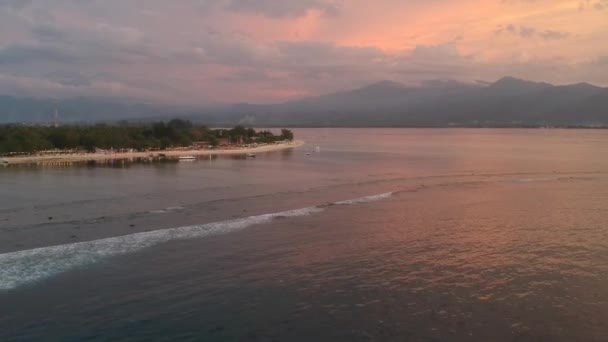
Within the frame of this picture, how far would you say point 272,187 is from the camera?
1239 inches

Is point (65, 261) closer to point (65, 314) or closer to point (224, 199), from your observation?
point (65, 314)

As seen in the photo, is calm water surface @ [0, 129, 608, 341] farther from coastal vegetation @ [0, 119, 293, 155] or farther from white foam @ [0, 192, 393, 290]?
coastal vegetation @ [0, 119, 293, 155]

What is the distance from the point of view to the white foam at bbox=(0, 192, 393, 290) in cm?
1259

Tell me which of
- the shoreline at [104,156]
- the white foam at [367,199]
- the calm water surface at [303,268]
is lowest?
the calm water surface at [303,268]

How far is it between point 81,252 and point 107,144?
2214 inches

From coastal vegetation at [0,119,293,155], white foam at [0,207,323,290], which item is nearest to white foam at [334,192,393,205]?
white foam at [0,207,323,290]

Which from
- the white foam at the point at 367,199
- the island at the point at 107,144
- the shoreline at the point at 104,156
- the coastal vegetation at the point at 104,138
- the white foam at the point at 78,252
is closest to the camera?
the white foam at the point at 78,252

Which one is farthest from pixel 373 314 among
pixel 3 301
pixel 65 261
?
pixel 65 261

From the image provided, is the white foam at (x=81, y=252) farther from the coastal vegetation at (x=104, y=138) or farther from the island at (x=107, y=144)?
the coastal vegetation at (x=104, y=138)

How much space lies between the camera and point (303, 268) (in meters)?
13.2

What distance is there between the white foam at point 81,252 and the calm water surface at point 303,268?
65mm

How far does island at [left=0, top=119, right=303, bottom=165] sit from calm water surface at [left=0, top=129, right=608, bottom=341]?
35.6m

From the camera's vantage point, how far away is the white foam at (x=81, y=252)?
12.6 meters

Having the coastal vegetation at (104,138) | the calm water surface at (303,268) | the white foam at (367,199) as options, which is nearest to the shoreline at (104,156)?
the coastal vegetation at (104,138)
